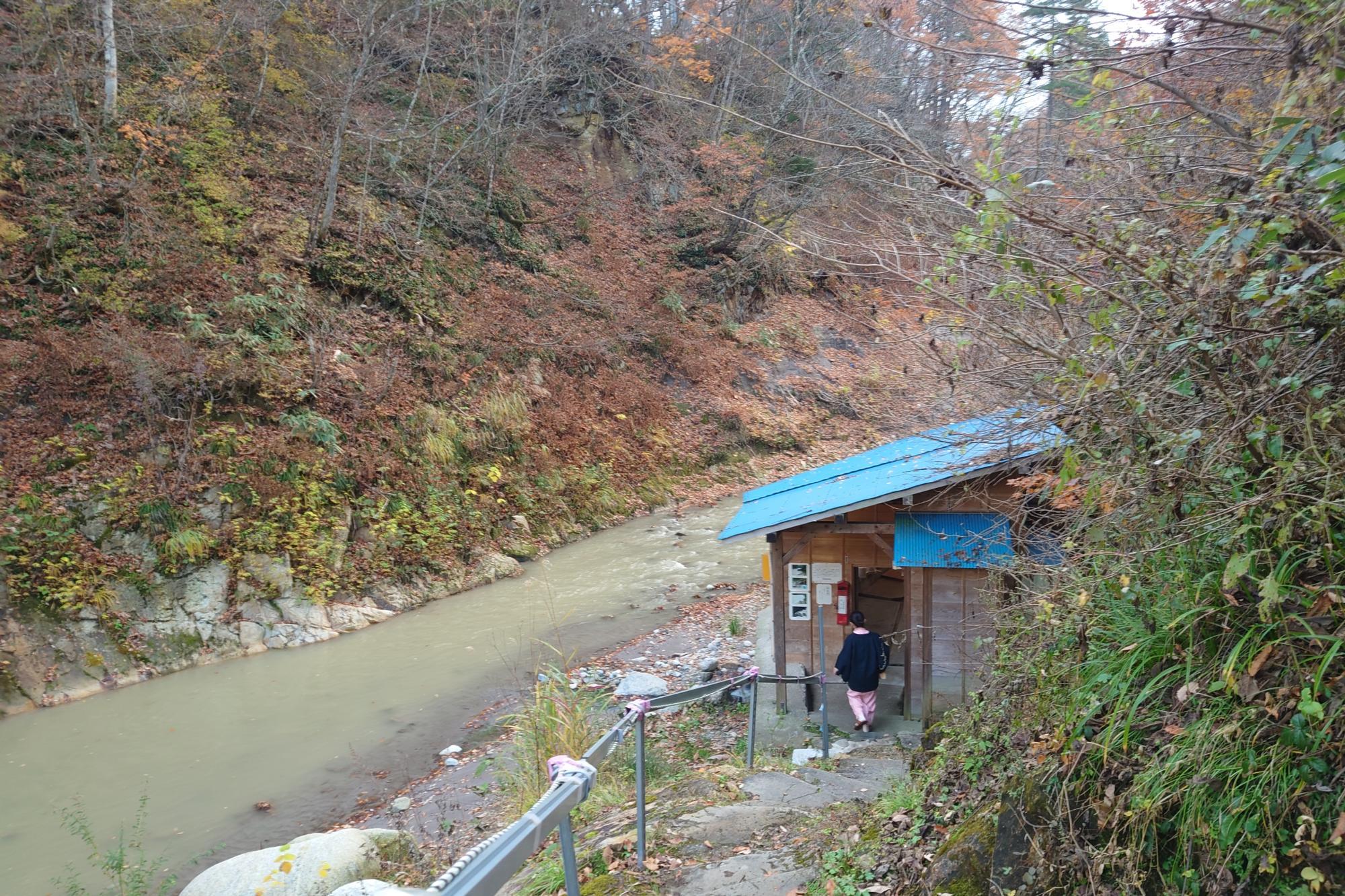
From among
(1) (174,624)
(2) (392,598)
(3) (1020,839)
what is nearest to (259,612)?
(1) (174,624)

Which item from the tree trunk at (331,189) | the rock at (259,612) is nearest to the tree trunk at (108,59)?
the tree trunk at (331,189)

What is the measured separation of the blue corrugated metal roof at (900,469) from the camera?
6051mm

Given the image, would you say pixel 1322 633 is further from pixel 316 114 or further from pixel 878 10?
pixel 316 114

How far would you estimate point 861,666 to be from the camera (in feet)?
29.2

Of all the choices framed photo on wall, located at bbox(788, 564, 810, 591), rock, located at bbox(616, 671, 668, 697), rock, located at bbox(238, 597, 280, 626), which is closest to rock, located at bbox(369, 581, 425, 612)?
rock, located at bbox(238, 597, 280, 626)

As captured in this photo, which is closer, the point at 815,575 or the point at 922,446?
the point at 922,446

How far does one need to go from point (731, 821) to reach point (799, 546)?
4985 millimetres

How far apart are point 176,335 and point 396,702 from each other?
→ 7927 millimetres

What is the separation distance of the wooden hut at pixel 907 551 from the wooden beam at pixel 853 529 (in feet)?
0.05

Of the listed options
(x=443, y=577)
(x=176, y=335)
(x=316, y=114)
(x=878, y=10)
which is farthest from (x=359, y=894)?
(x=316, y=114)

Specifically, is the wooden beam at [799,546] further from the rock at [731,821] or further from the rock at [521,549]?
the rock at [521,549]

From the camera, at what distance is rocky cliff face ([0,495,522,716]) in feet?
33.0

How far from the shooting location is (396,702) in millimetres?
10617

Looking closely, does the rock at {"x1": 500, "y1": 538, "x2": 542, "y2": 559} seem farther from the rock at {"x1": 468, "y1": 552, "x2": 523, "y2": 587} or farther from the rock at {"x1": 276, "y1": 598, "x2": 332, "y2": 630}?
the rock at {"x1": 276, "y1": 598, "x2": 332, "y2": 630}
